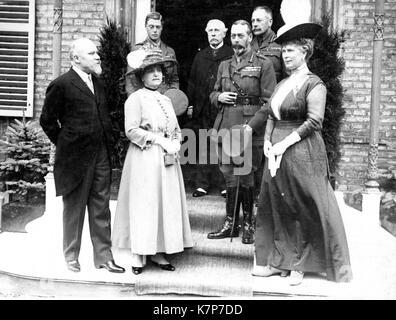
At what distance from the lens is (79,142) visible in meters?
4.95

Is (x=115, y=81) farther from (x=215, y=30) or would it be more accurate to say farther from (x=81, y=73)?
(x=81, y=73)

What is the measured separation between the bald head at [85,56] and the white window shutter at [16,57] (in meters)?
3.45

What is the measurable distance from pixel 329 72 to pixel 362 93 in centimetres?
149

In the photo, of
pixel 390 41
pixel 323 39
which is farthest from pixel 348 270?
pixel 390 41

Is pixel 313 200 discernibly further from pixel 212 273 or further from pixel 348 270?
pixel 212 273

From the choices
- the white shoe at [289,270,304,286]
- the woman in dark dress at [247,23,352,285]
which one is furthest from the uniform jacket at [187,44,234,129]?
the white shoe at [289,270,304,286]

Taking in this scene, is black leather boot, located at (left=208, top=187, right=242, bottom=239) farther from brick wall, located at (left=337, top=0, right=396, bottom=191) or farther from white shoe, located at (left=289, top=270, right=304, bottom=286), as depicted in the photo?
brick wall, located at (left=337, top=0, right=396, bottom=191)

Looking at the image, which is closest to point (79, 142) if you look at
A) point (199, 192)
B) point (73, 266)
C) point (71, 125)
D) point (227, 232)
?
point (71, 125)

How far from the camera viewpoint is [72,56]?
195 inches

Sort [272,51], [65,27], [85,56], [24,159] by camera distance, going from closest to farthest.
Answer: [85,56]
[272,51]
[24,159]
[65,27]

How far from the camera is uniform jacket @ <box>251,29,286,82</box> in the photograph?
6.02 metres

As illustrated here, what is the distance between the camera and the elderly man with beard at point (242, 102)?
5570 millimetres

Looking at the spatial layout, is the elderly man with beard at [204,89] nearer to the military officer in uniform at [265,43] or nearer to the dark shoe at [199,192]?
the dark shoe at [199,192]

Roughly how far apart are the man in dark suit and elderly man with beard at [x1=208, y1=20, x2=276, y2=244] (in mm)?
1141
